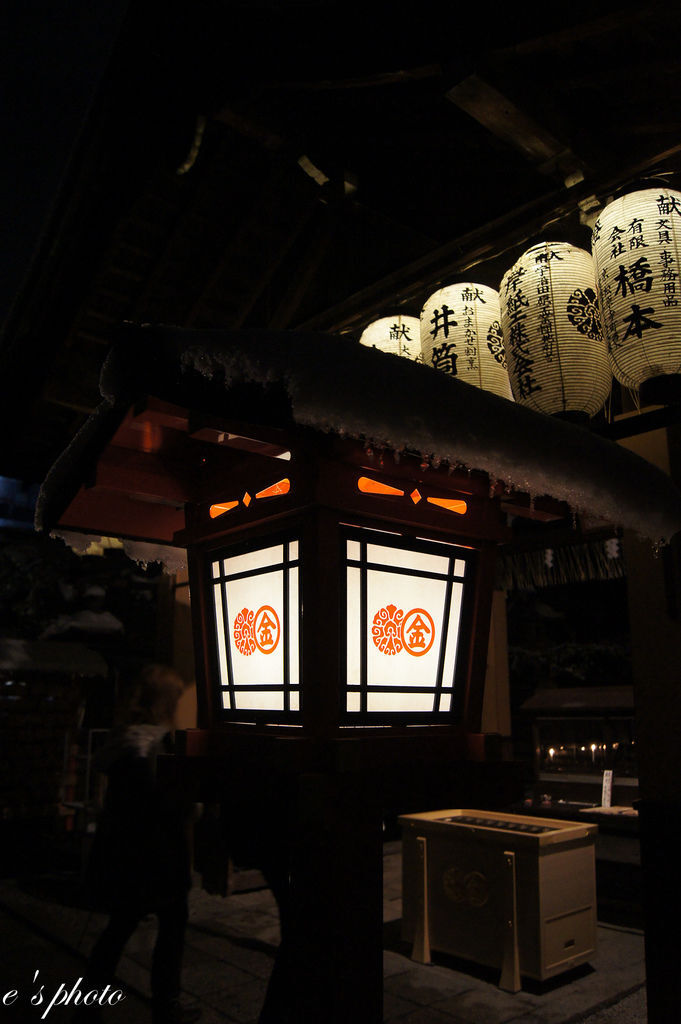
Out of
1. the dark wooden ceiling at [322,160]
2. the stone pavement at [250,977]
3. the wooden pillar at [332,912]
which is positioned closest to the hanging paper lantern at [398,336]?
the dark wooden ceiling at [322,160]

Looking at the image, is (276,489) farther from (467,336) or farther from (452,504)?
(467,336)

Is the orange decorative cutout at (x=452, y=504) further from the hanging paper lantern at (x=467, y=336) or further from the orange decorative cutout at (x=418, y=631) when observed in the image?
the hanging paper lantern at (x=467, y=336)

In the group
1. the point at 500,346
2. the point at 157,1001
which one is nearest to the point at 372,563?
the point at 500,346

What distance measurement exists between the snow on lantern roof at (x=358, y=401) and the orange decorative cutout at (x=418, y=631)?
0.78m

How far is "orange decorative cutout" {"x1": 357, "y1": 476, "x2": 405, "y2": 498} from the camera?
283 cm

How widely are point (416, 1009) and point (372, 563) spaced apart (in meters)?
4.75

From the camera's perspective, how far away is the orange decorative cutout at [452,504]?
3150 millimetres

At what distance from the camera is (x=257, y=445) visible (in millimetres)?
2766

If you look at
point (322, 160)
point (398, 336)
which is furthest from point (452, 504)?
point (322, 160)

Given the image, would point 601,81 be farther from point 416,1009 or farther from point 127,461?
point 416,1009

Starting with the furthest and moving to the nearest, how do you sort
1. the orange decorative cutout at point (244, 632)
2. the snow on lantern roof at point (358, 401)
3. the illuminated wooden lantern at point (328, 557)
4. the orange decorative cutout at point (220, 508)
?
the orange decorative cutout at point (220, 508), the orange decorative cutout at point (244, 632), the illuminated wooden lantern at point (328, 557), the snow on lantern roof at point (358, 401)

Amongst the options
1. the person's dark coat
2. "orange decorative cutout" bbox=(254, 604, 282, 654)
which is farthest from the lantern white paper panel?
the person's dark coat

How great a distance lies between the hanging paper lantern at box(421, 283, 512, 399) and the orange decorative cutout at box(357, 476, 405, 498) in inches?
61.2

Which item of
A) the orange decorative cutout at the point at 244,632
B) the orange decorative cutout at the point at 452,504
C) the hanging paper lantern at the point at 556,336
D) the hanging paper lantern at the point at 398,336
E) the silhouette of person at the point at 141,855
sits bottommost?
the silhouette of person at the point at 141,855
